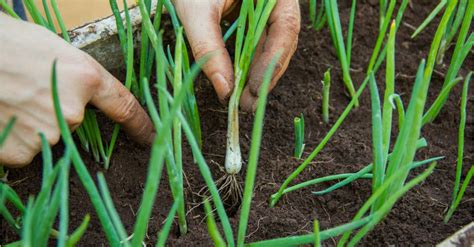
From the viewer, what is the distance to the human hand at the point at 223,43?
1.12 metres

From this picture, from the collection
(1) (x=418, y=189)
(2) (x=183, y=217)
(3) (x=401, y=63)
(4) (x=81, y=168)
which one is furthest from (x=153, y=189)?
(3) (x=401, y=63)

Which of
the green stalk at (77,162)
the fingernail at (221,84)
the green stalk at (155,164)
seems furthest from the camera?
the fingernail at (221,84)

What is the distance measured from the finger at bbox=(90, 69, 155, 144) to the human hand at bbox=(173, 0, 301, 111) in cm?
15

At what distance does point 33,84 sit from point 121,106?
159 mm

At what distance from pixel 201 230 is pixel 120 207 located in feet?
0.55

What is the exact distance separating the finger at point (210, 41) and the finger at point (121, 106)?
151 mm

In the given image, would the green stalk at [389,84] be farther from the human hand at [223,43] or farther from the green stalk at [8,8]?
the green stalk at [8,8]

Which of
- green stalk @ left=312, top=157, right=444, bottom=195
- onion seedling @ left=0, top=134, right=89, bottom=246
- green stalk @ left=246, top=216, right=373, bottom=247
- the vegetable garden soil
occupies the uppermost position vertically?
onion seedling @ left=0, top=134, right=89, bottom=246

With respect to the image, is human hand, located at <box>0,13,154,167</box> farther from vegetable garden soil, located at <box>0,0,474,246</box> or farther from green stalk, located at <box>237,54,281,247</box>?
green stalk, located at <box>237,54,281,247</box>

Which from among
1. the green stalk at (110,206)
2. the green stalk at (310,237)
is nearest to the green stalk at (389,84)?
the green stalk at (310,237)

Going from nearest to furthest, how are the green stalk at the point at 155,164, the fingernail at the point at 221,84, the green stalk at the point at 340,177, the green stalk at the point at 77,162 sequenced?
the green stalk at the point at 155,164, the green stalk at the point at 77,162, the green stalk at the point at 340,177, the fingernail at the point at 221,84

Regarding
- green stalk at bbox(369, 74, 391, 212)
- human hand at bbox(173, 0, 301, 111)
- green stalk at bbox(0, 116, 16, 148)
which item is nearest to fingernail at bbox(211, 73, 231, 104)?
human hand at bbox(173, 0, 301, 111)

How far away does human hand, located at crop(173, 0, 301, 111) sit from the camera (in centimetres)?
112

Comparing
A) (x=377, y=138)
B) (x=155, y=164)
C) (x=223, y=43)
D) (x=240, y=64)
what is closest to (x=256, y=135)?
(x=155, y=164)
